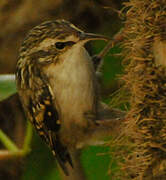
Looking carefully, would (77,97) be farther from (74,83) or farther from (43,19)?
(43,19)

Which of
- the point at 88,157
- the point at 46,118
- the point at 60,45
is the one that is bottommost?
the point at 88,157

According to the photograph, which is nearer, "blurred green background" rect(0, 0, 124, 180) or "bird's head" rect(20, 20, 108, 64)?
"bird's head" rect(20, 20, 108, 64)

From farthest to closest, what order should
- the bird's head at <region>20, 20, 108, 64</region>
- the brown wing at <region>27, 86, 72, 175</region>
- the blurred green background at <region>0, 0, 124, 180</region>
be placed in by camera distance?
the blurred green background at <region>0, 0, 124, 180</region> < the brown wing at <region>27, 86, 72, 175</region> < the bird's head at <region>20, 20, 108, 64</region>

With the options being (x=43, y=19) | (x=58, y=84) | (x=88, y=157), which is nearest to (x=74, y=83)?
(x=58, y=84)

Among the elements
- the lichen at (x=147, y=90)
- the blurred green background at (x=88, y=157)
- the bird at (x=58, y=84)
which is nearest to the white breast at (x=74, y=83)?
the bird at (x=58, y=84)

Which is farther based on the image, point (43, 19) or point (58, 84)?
point (43, 19)

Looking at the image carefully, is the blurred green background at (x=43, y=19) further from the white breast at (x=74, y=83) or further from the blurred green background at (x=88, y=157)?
the white breast at (x=74, y=83)

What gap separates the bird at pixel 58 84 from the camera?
176cm

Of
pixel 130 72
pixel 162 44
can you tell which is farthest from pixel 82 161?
pixel 162 44

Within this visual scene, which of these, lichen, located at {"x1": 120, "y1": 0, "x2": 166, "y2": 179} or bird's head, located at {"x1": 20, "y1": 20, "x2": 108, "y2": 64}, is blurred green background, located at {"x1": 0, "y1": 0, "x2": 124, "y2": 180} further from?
lichen, located at {"x1": 120, "y1": 0, "x2": 166, "y2": 179}

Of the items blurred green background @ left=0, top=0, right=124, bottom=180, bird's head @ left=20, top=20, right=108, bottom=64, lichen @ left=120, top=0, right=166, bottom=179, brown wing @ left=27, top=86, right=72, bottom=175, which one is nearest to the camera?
lichen @ left=120, top=0, right=166, bottom=179

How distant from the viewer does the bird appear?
176cm

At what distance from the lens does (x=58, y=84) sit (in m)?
1.82

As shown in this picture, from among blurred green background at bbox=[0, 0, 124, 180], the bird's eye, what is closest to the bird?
the bird's eye
